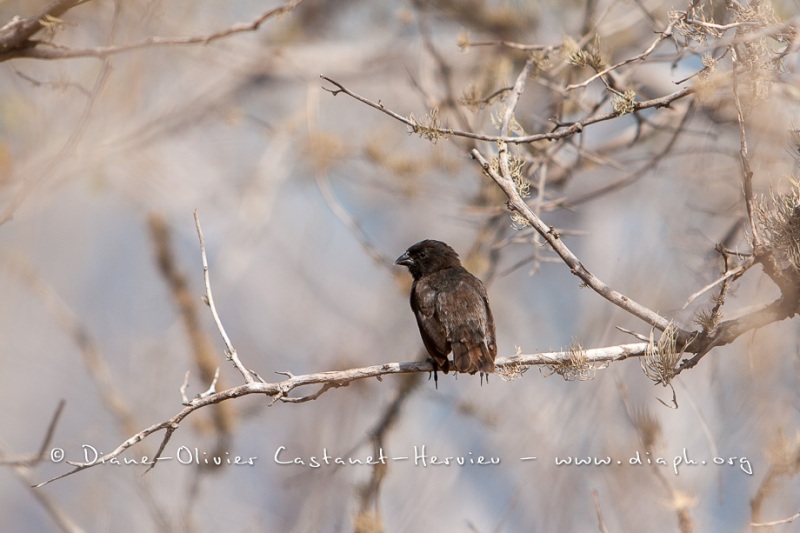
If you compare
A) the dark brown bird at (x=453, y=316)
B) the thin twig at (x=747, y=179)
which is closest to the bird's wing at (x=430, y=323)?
the dark brown bird at (x=453, y=316)

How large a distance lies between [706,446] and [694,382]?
8.05 feet

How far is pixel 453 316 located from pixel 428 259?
0.91 m

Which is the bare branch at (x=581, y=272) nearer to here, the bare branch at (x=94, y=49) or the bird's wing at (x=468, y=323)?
the bird's wing at (x=468, y=323)

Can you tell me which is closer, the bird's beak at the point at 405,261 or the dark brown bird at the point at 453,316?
the dark brown bird at the point at 453,316

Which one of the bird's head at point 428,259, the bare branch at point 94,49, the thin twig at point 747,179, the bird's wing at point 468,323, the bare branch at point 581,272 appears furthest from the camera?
the bird's head at point 428,259

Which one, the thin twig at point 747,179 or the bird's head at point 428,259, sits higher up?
the bird's head at point 428,259

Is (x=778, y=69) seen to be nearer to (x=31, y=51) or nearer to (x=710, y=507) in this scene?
(x=31, y=51)

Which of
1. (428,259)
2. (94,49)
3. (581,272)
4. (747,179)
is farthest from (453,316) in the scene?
(94,49)

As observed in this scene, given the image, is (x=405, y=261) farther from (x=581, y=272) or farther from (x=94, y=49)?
(x=94, y=49)

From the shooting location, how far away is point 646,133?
23.9ft

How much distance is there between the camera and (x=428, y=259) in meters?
5.43

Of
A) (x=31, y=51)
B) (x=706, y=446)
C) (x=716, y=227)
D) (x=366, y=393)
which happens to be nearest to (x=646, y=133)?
(x=716, y=227)

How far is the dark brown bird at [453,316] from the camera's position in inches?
171

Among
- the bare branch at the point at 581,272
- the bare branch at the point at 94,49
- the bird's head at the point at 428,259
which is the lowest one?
the bare branch at the point at 581,272
